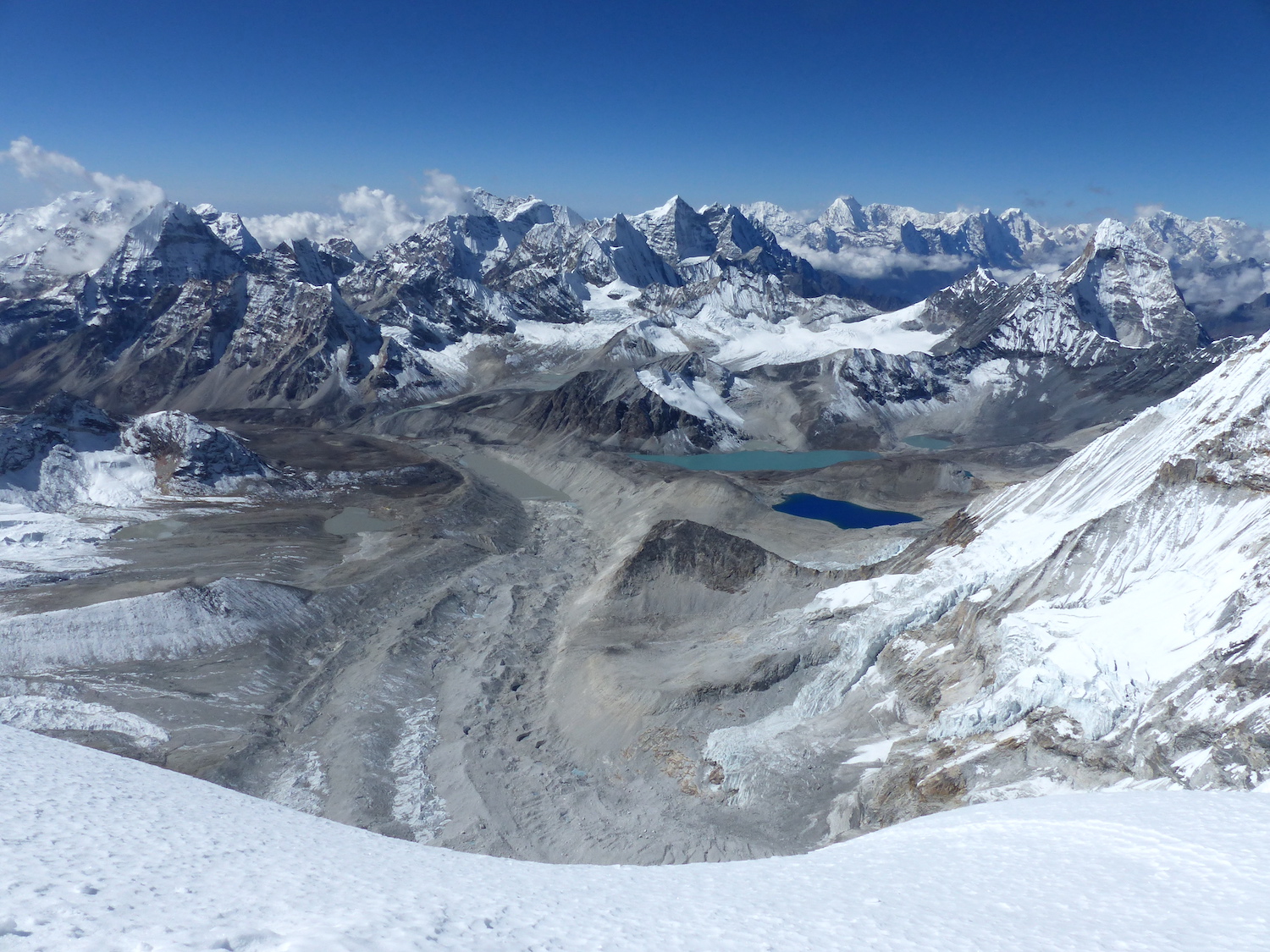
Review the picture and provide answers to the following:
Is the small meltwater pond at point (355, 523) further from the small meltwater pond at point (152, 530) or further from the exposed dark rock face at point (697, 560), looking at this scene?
the exposed dark rock face at point (697, 560)

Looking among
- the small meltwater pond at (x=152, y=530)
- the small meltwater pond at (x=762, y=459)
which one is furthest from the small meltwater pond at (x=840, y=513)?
the small meltwater pond at (x=152, y=530)

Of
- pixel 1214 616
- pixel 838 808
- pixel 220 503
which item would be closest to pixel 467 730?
pixel 838 808

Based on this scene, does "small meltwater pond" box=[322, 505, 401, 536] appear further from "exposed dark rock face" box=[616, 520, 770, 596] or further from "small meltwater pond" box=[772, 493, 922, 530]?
"small meltwater pond" box=[772, 493, 922, 530]

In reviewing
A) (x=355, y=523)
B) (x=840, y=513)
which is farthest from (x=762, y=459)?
(x=355, y=523)

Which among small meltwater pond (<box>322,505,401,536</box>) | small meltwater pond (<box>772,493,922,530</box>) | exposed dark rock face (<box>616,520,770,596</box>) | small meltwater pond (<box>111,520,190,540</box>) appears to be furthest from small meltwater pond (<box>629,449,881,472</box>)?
small meltwater pond (<box>111,520,190,540</box>)

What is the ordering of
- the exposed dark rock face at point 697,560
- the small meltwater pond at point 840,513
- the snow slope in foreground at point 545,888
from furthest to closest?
the small meltwater pond at point 840,513 → the exposed dark rock face at point 697,560 → the snow slope in foreground at point 545,888

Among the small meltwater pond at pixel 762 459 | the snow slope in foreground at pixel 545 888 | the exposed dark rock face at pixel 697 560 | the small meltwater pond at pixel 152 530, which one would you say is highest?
the small meltwater pond at pixel 762 459

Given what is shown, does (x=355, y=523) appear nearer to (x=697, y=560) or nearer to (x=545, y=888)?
(x=697, y=560)
